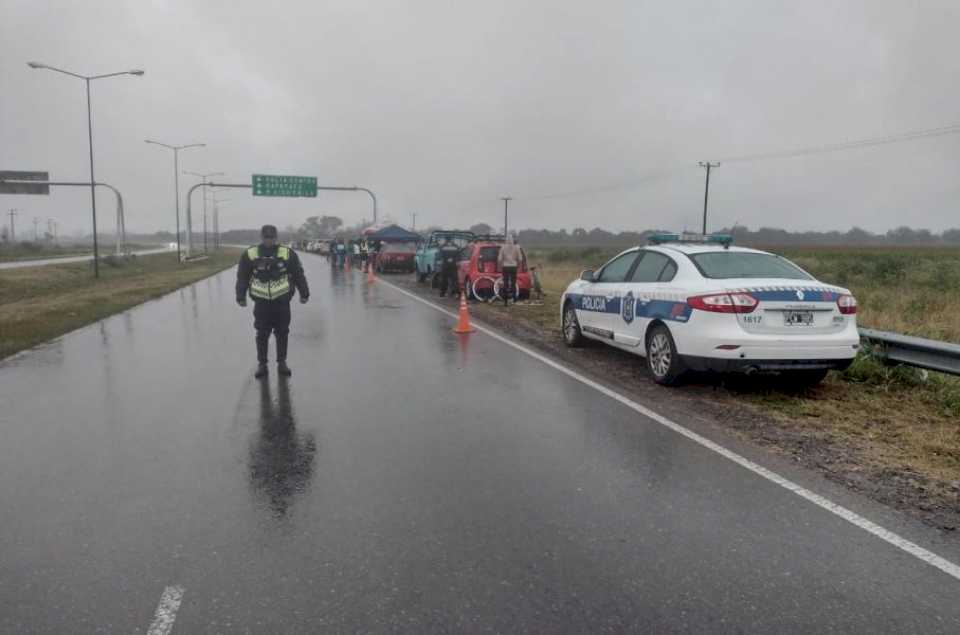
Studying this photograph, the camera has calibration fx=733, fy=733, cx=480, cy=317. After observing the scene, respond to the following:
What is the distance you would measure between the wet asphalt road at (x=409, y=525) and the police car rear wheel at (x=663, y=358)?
0.95m

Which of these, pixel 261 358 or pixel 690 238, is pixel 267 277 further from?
pixel 690 238

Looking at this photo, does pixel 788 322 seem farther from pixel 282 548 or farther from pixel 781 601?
pixel 282 548

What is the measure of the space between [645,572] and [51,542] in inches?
122

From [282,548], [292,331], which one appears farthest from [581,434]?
[292,331]

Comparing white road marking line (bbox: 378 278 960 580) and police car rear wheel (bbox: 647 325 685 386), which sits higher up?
police car rear wheel (bbox: 647 325 685 386)

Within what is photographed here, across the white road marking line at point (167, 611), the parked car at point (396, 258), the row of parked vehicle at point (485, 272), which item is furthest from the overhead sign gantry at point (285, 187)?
the white road marking line at point (167, 611)

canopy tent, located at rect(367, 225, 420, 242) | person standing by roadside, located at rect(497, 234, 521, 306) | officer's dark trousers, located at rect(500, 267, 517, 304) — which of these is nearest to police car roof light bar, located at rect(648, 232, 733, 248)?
person standing by roadside, located at rect(497, 234, 521, 306)

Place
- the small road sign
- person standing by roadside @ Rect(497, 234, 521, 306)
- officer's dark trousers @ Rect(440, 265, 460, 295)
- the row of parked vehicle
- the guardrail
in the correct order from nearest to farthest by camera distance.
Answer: the guardrail, person standing by roadside @ Rect(497, 234, 521, 306), the row of parked vehicle, officer's dark trousers @ Rect(440, 265, 460, 295), the small road sign

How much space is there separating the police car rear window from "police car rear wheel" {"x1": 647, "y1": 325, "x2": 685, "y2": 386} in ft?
2.70

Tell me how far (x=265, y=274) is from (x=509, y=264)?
9.11 meters

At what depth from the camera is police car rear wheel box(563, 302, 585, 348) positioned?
35.9 ft

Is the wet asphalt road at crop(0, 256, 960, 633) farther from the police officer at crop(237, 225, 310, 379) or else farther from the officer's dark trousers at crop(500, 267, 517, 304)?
the officer's dark trousers at crop(500, 267, 517, 304)

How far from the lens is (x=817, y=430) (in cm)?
634

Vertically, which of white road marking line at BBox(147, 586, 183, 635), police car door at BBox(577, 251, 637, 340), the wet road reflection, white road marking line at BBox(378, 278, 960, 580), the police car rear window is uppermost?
the police car rear window
